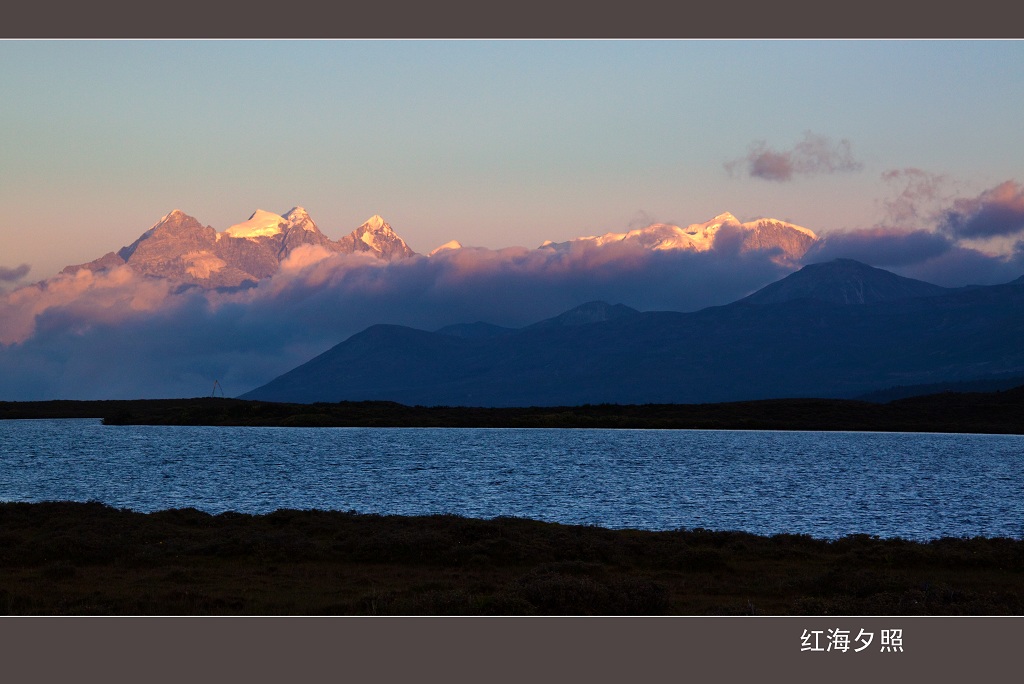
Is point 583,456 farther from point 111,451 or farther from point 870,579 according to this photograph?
point 870,579

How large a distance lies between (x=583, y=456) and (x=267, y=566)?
99103mm

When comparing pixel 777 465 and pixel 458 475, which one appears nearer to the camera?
pixel 458 475

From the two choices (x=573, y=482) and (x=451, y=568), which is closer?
(x=451, y=568)

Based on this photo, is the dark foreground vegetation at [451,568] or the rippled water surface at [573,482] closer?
the dark foreground vegetation at [451,568]

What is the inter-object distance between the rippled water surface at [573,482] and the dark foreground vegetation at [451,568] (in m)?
13.3

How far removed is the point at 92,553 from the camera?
42938 millimetres

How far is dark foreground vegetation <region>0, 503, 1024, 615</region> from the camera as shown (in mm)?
33656

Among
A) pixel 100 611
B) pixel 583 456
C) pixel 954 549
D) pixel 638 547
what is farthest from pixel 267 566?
pixel 583 456

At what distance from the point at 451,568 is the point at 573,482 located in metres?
52.1

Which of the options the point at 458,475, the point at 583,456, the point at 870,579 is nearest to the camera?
the point at 870,579

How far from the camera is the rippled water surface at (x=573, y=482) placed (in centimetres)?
6850

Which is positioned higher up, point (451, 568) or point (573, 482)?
point (573, 482)

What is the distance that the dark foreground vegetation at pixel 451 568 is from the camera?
33.7 metres

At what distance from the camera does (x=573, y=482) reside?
94.8 metres
